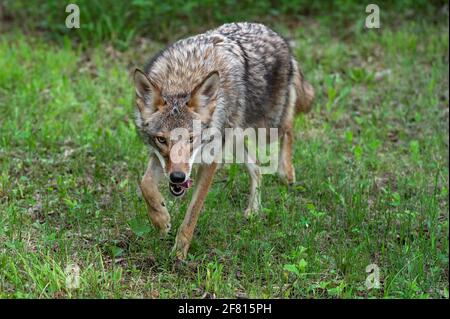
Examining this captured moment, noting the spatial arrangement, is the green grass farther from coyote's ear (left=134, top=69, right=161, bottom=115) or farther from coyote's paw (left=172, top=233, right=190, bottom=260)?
coyote's ear (left=134, top=69, right=161, bottom=115)

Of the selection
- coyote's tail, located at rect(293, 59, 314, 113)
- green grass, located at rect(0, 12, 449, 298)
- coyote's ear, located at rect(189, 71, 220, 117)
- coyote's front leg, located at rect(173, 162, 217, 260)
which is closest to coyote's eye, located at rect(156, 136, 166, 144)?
coyote's ear, located at rect(189, 71, 220, 117)

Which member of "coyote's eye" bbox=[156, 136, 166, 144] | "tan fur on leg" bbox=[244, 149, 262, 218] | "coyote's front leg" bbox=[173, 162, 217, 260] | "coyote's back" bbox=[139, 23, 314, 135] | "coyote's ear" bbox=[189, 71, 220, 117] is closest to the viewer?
"coyote's eye" bbox=[156, 136, 166, 144]

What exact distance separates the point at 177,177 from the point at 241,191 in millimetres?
1956

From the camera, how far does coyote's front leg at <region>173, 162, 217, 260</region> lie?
555 cm

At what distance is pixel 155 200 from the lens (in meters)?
5.68

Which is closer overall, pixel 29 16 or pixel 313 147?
pixel 313 147

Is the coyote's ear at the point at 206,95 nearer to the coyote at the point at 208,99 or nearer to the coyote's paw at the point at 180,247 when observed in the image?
the coyote at the point at 208,99

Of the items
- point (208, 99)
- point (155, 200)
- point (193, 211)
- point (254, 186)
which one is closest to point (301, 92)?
point (254, 186)

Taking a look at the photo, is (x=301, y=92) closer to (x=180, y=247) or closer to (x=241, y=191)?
(x=241, y=191)

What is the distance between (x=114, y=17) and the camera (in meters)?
11.0
